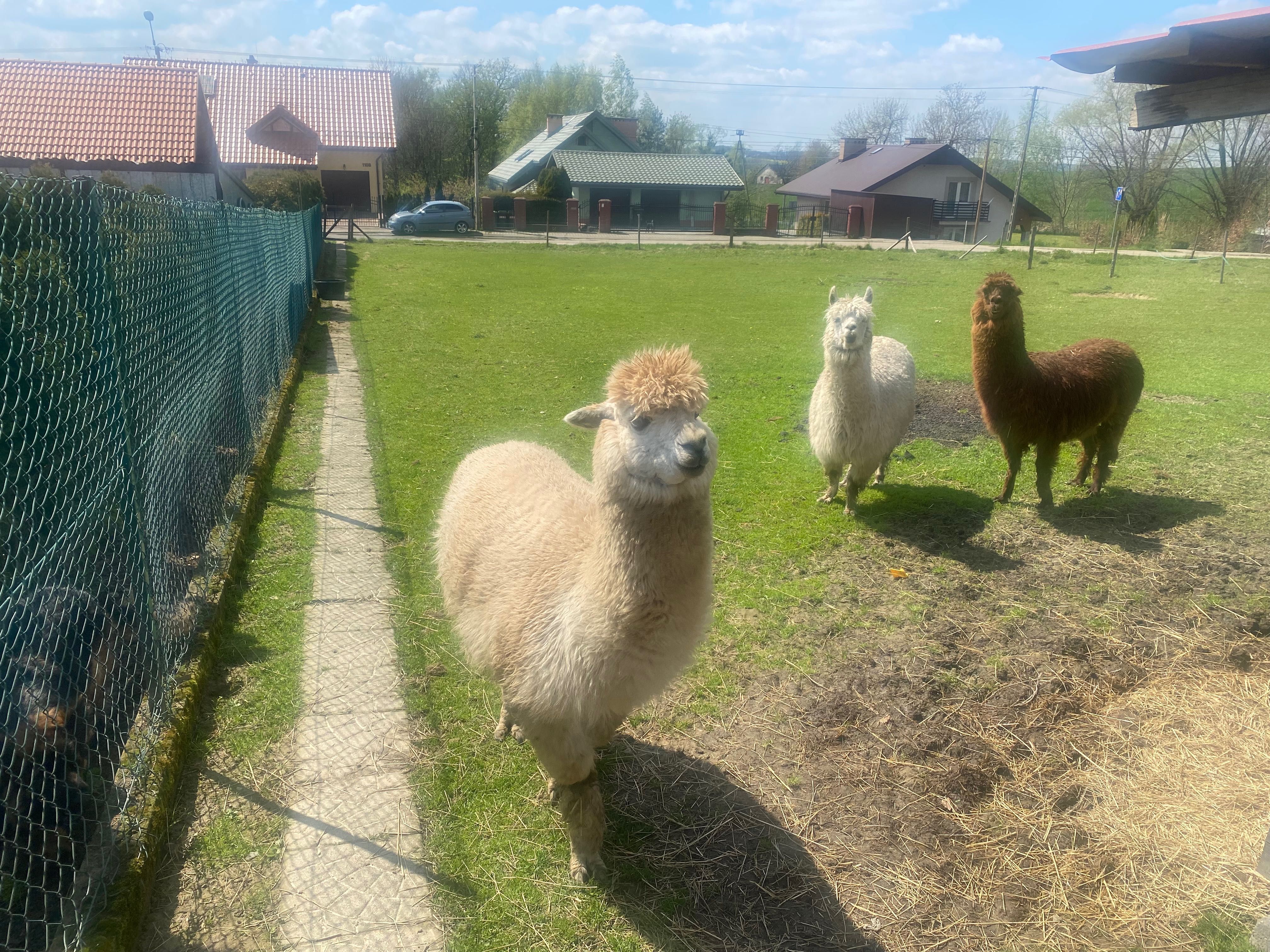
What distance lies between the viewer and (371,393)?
9.91 meters

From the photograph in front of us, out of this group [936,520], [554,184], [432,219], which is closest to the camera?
[936,520]

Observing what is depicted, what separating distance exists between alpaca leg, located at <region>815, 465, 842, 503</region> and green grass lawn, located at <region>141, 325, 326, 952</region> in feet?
13.2

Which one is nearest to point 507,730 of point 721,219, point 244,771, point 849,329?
point 244,771

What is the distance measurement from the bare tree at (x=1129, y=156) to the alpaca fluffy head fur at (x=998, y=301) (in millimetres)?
41595

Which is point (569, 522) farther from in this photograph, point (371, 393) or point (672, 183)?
point (672, 183)

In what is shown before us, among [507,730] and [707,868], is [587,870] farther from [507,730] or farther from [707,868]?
[507,730]

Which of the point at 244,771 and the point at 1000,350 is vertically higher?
the point at 1000,350

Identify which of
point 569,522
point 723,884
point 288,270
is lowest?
point 723,884

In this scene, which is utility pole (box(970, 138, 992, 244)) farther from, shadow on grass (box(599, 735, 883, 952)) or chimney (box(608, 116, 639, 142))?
shadow on grass (box(599, 735, 883, 952))

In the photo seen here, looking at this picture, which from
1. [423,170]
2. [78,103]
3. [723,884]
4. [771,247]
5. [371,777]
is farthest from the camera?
[423,170]

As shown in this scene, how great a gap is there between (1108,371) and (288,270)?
1087 cm

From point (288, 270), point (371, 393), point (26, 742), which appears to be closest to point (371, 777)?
point (26, 742)

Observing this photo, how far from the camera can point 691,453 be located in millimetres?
2523

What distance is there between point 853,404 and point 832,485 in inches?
31.3
